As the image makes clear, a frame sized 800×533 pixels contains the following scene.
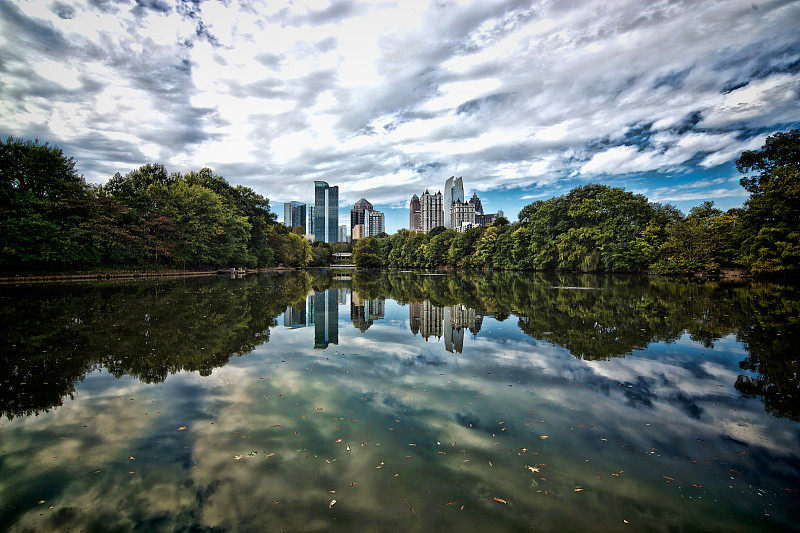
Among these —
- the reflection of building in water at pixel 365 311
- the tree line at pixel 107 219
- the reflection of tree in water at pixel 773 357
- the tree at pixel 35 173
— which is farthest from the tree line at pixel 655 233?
the tree at pixel 35 173

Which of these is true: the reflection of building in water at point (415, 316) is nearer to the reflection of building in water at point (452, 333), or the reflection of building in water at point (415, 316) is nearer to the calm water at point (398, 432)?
the reflection of building in water at point (452, 333)

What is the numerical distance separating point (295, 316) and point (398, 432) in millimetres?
10340

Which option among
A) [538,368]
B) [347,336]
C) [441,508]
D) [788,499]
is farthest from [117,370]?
[788,499]

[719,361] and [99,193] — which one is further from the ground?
[99,193]

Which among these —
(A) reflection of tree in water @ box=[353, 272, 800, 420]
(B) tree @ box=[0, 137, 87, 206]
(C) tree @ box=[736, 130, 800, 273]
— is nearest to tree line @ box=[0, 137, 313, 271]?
(B) tree @ box=[0, 137, 87, 206]

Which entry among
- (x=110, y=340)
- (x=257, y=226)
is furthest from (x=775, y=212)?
(x=257, y=226)

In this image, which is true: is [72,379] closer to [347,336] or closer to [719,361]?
[347,336]

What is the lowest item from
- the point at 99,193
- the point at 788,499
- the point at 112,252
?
the point at 788,499

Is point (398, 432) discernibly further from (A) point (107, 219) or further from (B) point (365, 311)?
(A) point (107, 219)

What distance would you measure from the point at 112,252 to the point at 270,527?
42.9 m

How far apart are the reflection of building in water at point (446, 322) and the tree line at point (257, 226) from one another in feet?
93.1

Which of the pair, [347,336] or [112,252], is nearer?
[347,336]

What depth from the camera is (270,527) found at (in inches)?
120

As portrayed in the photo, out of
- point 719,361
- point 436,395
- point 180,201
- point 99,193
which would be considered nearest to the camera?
point 436,395
